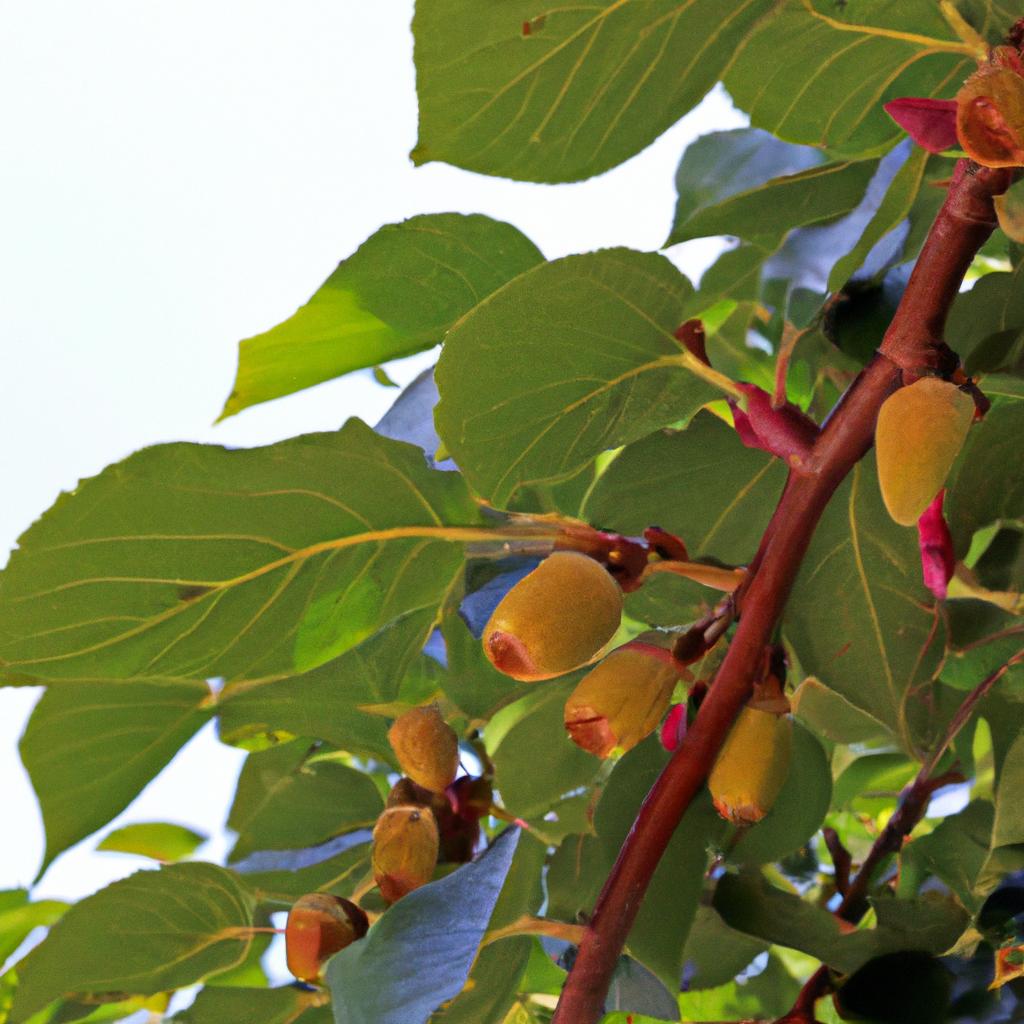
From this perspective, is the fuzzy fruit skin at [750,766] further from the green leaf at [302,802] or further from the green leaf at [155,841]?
the green leaf at [155,841]

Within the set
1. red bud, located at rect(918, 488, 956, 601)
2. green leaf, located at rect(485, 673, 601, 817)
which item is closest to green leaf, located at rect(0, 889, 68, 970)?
green leaf, located at rect(485, 673, 601, 817)

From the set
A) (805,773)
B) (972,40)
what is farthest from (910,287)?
(805,773)

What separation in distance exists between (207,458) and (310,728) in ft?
0.56

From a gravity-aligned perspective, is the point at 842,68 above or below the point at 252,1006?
above

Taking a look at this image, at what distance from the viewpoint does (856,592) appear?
→ 466 mm

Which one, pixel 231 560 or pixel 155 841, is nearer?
pixel 231 560

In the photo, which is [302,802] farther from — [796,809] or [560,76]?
[560,76]

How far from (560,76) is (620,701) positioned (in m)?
0.21

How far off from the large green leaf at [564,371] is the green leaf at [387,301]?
0.09 metres

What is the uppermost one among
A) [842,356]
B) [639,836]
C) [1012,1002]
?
[842,356]

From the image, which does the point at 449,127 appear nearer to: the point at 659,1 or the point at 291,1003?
the point at 659,1

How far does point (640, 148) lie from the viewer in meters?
0.44

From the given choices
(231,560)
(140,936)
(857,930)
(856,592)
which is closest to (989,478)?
(856,592)

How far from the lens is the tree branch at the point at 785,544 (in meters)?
0.36
